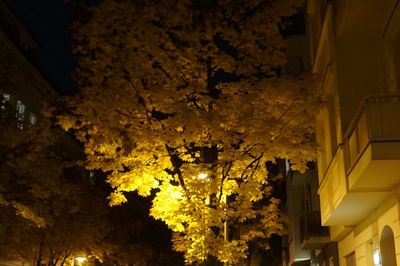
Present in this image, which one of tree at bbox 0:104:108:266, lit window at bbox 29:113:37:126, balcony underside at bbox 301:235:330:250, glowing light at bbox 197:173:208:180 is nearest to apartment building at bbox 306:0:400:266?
glowing light at bbox 197:173:208:180

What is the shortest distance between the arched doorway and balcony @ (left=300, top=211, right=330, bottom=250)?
30.5 ft

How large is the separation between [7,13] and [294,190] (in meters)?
19.0

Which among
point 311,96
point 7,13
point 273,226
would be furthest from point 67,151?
point 311,96

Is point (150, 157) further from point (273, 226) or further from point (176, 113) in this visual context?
point (273, 226)

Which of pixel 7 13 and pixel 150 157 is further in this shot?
pixel 7 13

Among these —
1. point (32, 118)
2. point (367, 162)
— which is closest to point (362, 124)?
point (367, 162)

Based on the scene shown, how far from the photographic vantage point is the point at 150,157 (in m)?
15.7

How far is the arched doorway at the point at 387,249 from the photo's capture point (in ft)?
47.0

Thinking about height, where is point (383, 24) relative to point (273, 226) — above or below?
above

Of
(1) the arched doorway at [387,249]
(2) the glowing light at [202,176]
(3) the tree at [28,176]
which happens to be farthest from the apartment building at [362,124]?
(3) the tree at [28,176]

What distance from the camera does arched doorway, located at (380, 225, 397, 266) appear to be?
14312 mm

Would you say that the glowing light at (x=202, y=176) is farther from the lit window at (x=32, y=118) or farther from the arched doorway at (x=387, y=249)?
the lit window at (x=32, y=118)

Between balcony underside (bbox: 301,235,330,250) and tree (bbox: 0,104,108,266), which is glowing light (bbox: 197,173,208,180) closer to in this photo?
tree (bbox: 0,104,108,266)

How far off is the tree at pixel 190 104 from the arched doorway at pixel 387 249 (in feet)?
9.40
